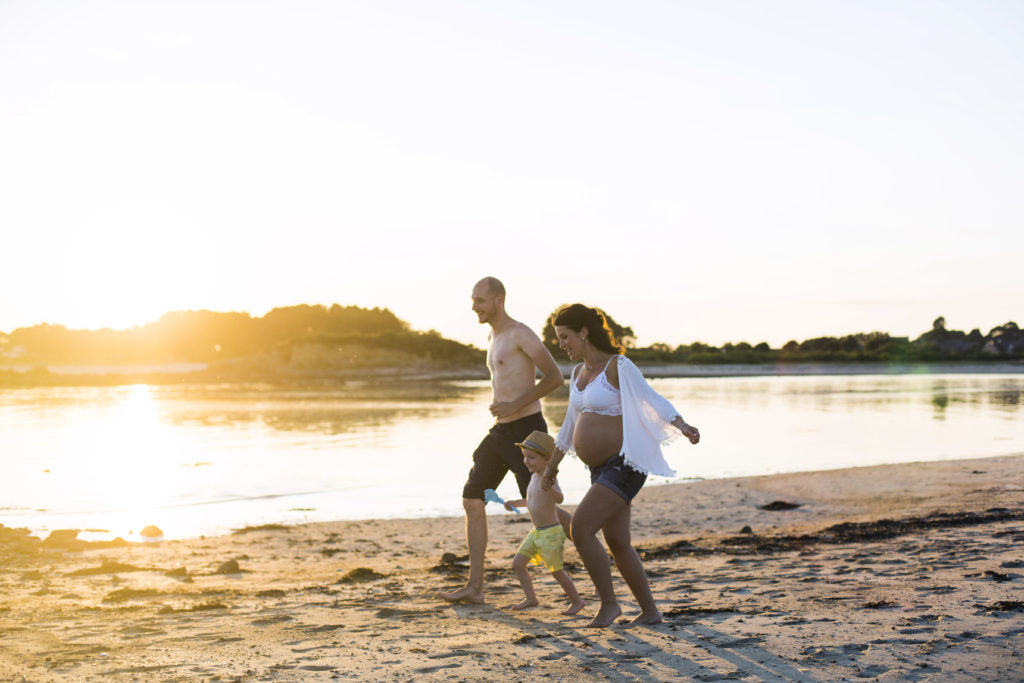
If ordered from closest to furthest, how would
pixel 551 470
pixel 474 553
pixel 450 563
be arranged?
pixel 551 470 < pixel 474 553 < pixel 450 563

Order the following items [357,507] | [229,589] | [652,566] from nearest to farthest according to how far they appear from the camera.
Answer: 1. [229,589]
2. [652,566]
3. [357,507]

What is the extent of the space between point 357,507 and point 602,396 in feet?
22.8

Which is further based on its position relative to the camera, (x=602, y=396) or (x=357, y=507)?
(x=357, y=507)

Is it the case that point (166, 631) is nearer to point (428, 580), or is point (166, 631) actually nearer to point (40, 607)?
point (40, 607)

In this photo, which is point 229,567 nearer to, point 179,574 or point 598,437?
point 179,574

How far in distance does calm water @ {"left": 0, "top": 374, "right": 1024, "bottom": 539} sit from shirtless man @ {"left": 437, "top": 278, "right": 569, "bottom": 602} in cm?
467

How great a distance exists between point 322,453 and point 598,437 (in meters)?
12.5

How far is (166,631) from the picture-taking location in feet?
16.5

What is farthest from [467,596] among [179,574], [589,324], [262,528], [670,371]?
[670,371]

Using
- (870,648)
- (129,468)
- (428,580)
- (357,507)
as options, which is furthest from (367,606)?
→ (129,468)

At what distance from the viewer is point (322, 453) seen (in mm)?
16484

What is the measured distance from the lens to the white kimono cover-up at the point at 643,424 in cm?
459

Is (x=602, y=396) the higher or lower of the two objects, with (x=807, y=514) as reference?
higher

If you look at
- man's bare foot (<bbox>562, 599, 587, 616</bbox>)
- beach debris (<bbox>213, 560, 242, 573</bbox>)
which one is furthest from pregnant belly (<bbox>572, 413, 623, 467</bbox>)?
beach debris (<bbox>213, 560, 242, 573</bbox>)
